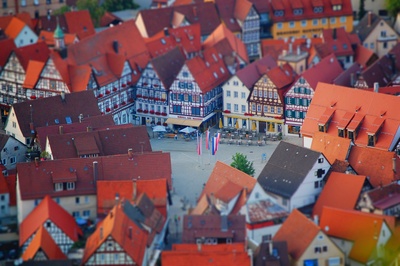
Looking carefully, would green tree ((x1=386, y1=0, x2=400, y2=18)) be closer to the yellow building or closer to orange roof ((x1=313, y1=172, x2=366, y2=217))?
the yellow building

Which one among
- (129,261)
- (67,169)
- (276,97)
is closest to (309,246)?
→ (129,261)

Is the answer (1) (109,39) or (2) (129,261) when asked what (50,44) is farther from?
(2) (129,261)

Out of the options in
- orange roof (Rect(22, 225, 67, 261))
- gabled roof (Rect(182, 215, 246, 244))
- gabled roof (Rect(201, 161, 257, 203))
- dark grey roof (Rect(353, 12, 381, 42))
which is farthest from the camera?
dark grey roof (Rect(353, 12, 381, 42))

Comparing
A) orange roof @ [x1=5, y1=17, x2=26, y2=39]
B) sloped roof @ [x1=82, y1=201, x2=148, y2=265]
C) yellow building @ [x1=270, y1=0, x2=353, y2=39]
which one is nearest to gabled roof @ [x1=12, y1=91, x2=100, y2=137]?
sloped roof @ [x1=82, y1=201, x2=148, y2=265]

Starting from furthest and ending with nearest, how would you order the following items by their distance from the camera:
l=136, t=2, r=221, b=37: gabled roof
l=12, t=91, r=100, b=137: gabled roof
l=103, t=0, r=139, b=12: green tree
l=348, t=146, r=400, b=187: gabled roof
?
l=103, t=0, r=139, b=12: green tree
l=136, t=2, r=221, b=37: gabled roof
l=12, t=91, r=100, b=137: gabled roof
l=348, t=146, r=400, b=187: gabled roof

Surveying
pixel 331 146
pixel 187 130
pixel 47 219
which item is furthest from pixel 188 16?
pixel 47 219

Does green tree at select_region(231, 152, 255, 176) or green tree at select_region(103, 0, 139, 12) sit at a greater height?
green tree at select_region(103, 0, 139, 12)

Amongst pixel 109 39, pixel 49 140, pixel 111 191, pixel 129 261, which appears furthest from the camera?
pixel 109 39
